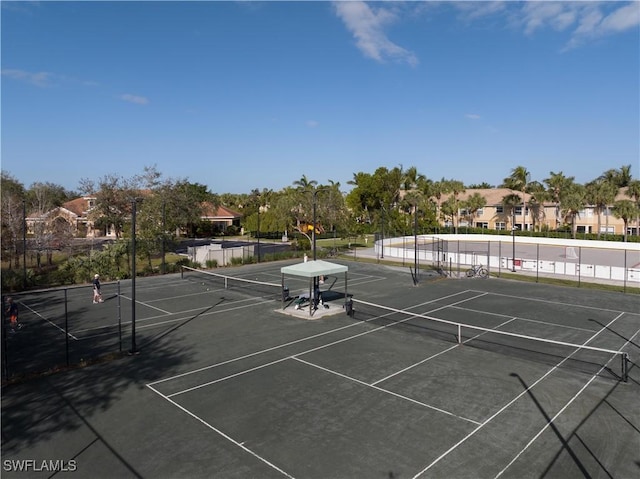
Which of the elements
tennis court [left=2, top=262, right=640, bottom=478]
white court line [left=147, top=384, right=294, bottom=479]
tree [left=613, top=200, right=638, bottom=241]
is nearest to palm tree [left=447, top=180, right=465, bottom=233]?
tree [left=613, top=200, right=638, bottom=241]

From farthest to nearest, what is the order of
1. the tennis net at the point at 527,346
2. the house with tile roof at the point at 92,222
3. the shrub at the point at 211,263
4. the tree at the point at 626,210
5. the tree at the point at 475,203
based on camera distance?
the tree at the point at 475,203 → the house with tile roof at the point at 92,222 → the tree at the point at 626,210 → the shrub at the point at 211,263 → the tennis net at the point at 527,346

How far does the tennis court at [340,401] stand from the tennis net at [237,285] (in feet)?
22.1

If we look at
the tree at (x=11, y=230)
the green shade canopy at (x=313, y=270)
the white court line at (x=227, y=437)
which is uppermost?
the tree at (x=11, y=230)

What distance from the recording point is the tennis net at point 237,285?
30000 millimetres

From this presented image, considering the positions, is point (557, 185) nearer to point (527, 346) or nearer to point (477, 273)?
point (477, 273)

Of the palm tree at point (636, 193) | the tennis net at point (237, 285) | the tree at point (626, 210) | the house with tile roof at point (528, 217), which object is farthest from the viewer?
the house with tile roof at point (528, 217)

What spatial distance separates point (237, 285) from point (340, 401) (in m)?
21.5

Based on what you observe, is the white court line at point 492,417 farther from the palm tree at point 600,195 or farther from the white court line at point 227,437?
the palm tree at point 600,195

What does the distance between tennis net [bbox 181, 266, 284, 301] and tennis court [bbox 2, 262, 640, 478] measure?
22.1 feet

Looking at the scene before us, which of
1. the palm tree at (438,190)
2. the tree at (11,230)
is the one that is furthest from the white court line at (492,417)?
the palm tree at (438,190)

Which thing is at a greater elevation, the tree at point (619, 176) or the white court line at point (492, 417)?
the tree at point (619, 176)

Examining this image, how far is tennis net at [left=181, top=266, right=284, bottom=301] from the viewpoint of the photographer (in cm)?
3000

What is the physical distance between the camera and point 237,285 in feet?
110

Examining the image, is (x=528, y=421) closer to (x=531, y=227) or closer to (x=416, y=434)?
(x=416, y=434)
